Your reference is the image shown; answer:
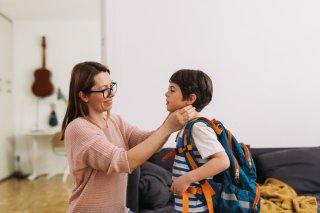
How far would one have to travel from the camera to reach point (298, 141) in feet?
10.4

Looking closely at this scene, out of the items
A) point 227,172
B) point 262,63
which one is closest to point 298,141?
point 262,63

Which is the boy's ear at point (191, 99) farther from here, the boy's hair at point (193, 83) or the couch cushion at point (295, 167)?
the couch cushion at point (295, 167)

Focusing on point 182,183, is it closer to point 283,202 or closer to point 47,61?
point 283,202

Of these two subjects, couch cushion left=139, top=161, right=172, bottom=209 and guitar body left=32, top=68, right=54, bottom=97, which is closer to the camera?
couch cushion left=139, top=161, right=172, bottom=209

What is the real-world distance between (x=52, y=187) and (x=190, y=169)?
4.17 metres

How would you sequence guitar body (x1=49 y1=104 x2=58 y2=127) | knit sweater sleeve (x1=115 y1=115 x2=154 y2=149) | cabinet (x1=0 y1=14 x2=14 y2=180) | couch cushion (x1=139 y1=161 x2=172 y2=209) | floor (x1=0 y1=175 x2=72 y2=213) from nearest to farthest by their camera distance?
knit sweater sleeve (x1=115 y1=115 x2=154 y2=149) < couch cushion (x1=139 y1=161 x2=172 y2=209) < floor (x1=0 y1=175 x2=72 y2=213) < cabinet (x1=0 y1=14 x2=14 y2=180) < guitar body (x1=49 y1=104 x2=58 y2=127)

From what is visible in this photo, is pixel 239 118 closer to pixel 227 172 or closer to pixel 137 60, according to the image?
pixel 137 60

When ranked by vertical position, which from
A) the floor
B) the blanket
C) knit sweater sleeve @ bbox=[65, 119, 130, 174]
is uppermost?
knit sweater sleeve @ bbox=[65, 119, 130, 174]

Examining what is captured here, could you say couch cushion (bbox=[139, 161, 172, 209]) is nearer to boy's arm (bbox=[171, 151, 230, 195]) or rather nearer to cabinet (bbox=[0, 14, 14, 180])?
boy's arm (bbox=[171, 151, 230, 195])

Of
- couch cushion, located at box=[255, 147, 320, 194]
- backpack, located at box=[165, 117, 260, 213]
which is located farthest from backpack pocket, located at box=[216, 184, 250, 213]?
couch cushion, located at box=[255, 147, 320, 194]

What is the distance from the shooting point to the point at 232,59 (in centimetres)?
308

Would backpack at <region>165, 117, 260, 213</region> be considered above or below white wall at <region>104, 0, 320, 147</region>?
below

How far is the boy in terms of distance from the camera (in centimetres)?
126

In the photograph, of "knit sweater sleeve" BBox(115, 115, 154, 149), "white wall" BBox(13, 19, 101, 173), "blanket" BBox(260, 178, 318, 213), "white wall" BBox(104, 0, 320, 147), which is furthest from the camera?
"white wall" BBox(13, 19, 101, 173)
